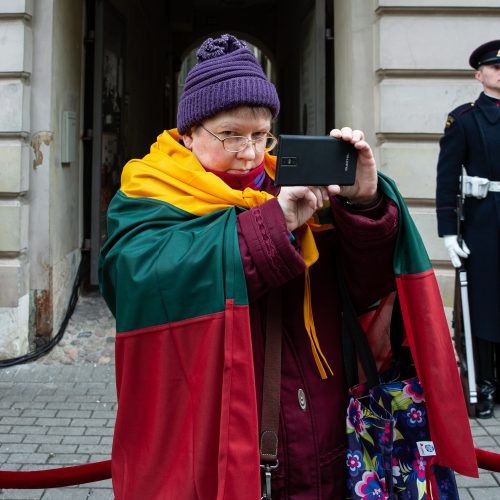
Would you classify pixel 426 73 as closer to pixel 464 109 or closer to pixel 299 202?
pixel 464 109

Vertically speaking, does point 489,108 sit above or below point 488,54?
below

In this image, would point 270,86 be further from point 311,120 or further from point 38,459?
point 311,120

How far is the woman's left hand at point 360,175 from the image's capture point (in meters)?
1.53

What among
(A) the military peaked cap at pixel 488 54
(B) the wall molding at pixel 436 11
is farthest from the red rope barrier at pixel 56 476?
(B) the wall molding at pixel 436 11

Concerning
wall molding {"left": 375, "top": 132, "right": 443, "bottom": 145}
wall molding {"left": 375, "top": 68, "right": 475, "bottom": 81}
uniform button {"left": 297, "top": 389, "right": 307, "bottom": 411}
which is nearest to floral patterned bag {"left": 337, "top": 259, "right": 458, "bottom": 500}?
uniform button {"left": 297, "top": 389, "right": 307, "bottom": 411}

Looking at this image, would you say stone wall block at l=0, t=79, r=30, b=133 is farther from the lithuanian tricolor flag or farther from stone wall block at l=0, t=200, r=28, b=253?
the lithuanian tricolor flag

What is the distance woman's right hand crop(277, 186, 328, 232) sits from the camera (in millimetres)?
1488

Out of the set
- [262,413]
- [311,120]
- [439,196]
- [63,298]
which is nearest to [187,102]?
[262,413]

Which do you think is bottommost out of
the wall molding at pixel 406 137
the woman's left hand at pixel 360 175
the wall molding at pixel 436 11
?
the woman's left hand at pixel 360 175

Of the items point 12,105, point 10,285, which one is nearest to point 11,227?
point 10,285

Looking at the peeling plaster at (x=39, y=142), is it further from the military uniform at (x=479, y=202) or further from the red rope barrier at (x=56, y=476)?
the red rope barrier at (x=56, y=476)

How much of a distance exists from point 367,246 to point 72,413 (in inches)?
139

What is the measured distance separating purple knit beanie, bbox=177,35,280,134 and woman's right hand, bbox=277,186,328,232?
0.27m

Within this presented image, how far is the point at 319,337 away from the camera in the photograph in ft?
5.59
